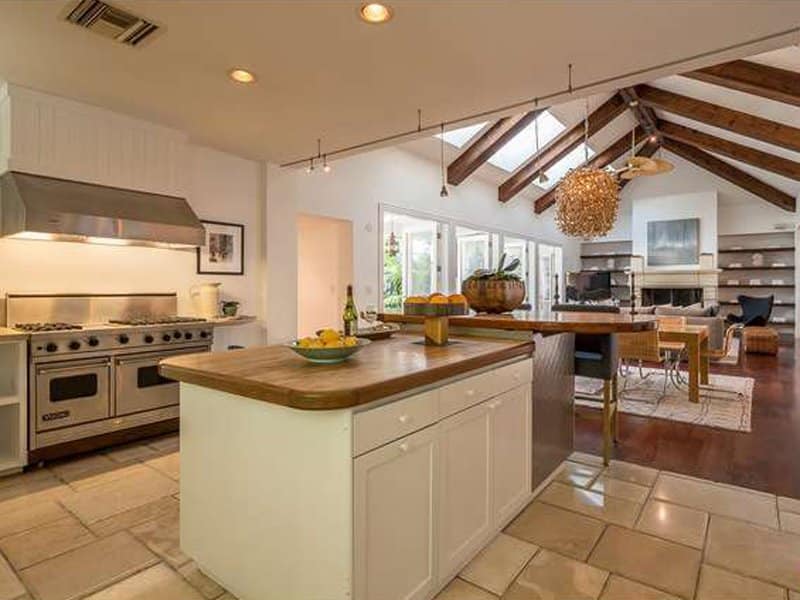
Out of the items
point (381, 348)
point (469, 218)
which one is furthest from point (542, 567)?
point (469, 218)

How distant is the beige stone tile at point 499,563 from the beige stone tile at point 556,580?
0.03 metres

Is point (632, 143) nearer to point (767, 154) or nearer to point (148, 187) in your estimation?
point (767, 154)

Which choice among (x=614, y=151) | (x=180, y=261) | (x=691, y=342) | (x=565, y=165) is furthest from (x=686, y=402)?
(x=614, y=151)

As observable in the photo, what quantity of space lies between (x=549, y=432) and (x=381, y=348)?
3.91ft

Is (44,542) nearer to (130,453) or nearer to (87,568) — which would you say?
(87,568)

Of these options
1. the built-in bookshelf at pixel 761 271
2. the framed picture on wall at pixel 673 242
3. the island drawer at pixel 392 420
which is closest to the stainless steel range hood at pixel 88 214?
the island drawer at pixel 392 420

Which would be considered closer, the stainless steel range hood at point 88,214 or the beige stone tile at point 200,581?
the beige stone tile at point 200,581

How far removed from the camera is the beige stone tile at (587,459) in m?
3.08

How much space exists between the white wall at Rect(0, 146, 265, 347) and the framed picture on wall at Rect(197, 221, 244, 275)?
0.06 m

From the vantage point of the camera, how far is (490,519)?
6.75 ft

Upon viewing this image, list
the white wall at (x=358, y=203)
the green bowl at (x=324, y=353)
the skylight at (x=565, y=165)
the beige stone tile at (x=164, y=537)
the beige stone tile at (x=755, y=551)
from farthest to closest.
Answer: the skylight at (x=565, y=165) → the white wall at (x=358, y=203) → the beige stone tile at (x=164, y=537) → the beige stone tile at (x=755, y=551) → the green bowl at (x=324, y=353)

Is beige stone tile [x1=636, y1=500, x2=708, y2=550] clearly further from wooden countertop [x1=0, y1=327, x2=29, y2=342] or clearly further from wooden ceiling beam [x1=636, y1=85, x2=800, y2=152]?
wooden ceiling beam [x1=636, y1=85, x2=800, y2=152]

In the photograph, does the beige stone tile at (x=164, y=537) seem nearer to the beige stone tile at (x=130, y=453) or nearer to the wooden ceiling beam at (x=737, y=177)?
the beige stone tile at (x=130, y=453)

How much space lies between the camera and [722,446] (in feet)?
11.2
